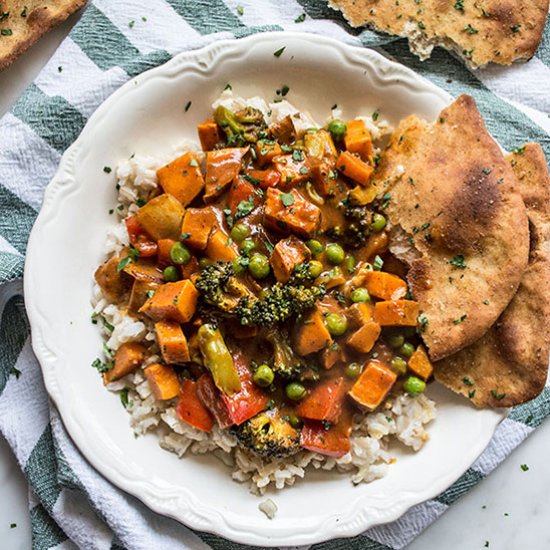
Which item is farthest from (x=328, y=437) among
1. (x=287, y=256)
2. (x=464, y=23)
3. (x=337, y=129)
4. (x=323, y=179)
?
(x=464, y=23)

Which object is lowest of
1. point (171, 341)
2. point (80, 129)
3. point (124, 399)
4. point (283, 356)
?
point (124, 399)

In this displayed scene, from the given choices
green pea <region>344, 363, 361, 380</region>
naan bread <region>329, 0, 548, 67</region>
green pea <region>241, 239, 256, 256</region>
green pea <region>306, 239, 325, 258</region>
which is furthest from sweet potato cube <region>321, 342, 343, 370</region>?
naan bread <region>329, 0, 548, 67</region>

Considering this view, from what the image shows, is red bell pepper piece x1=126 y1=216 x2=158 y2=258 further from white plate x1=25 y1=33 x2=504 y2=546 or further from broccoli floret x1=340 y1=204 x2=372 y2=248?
broccoli floret x1=340 y1=204 x2=372 y2=248

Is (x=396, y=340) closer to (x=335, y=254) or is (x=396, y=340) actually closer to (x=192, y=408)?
(x=335, y=254)

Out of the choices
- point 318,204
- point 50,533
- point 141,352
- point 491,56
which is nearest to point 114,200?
point 141,352

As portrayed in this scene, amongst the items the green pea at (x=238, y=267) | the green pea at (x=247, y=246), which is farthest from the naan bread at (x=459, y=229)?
the green pea at (x=238, y=267)

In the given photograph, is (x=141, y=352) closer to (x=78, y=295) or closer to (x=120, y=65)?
(x=78, y=295)

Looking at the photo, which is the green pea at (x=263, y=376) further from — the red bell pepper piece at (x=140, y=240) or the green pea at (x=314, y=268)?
the red bell pepper piece at (x=140, y=240)
